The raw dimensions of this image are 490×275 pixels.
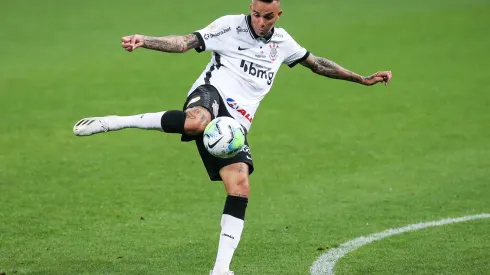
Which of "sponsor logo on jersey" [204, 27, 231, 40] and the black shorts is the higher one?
"sponsor logo on jersey" [204, 27, 231, 40]

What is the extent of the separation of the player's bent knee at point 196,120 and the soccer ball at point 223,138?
132 mm

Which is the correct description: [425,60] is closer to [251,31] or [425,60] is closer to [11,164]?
[11,164]

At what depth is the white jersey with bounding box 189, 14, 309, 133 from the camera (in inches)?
334

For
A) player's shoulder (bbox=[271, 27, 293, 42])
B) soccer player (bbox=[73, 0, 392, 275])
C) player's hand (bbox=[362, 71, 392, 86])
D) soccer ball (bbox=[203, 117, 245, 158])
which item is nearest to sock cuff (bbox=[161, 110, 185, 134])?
soccer player (bbox=[73, 0, 392, 275])

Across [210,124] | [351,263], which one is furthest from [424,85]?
[210,124]

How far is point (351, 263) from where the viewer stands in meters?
8.80

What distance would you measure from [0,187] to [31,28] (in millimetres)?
9222

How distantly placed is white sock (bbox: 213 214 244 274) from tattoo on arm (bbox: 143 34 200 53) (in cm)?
148

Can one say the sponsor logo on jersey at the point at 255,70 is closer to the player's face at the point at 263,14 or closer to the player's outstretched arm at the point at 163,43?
the player's face at the point at 263,14

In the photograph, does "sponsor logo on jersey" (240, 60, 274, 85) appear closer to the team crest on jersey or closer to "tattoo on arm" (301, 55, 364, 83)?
the team crest on jersey

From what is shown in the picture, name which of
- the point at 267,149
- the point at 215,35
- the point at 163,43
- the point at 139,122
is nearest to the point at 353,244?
the point at 215,35

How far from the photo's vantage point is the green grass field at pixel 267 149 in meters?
9.34

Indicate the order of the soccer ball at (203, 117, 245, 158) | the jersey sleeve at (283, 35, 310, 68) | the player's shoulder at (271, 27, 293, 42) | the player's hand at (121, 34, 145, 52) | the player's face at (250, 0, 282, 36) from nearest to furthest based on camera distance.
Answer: the player's hand at (121, 34, 145, 52)
the soccer ball at (203, 117, 245, 158)
the player's face at (250, 0, 282, 36)
the player's shoulder at (271, 27, 293, 42)
the jersey sleeve at (283, 35, 310, 68)

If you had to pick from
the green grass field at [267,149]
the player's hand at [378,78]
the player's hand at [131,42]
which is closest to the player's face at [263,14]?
the player's hand at [131,42]
